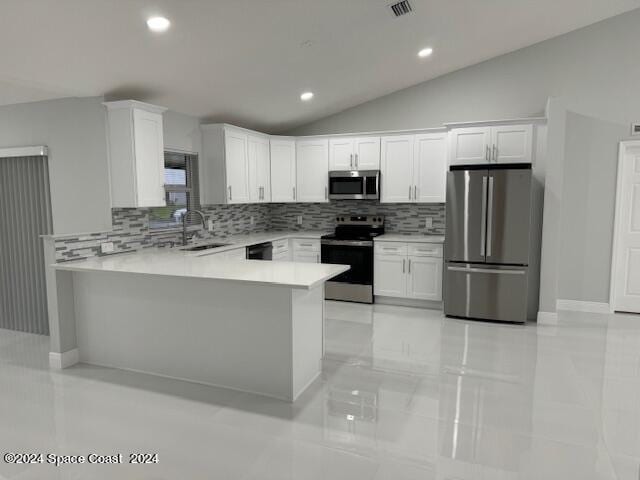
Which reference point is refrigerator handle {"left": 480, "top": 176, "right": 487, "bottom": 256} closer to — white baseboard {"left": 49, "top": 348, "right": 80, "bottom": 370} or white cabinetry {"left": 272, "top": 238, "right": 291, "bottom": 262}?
white cabinetry {"left": 272, "top": 238, "right": 291, "bottom": 262}

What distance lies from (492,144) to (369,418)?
3764mm

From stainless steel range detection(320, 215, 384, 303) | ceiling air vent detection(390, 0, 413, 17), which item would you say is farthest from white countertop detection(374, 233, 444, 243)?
ceiling air vent detection(390, 0, 413, 17)

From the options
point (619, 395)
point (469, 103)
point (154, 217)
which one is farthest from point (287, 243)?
point (619, 395)

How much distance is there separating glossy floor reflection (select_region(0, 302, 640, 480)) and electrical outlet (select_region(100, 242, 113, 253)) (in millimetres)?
1119

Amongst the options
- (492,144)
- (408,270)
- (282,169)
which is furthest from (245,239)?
(492,144)

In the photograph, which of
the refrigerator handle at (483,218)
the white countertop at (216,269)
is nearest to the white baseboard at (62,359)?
the white countertop at (216,269)

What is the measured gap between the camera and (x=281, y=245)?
6184 millimetres

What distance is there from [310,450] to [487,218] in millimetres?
3507

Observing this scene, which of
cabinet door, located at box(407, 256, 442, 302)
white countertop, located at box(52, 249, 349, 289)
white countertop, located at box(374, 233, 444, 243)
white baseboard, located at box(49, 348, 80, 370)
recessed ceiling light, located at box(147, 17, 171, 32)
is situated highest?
recessed ceiling light, located at box(147, 17, 171, 32)

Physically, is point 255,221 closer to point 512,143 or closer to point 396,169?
point 396,169

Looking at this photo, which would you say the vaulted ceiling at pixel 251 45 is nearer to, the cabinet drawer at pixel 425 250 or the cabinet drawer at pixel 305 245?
the cabinet drawer at pixel 305 245

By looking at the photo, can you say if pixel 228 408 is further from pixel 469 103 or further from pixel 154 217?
pixel 469 103

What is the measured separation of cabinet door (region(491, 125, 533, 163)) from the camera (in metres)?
5.09

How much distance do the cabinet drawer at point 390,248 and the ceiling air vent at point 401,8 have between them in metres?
2.85
